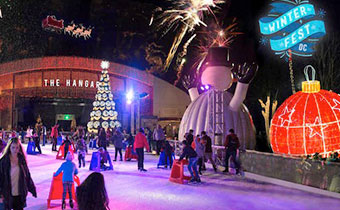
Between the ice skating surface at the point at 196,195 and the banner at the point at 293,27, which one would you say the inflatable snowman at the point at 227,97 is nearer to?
the banner at the point at 293,27

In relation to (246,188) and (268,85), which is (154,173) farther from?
(268,85)

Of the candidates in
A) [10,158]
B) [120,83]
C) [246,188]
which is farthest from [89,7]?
[10,158]

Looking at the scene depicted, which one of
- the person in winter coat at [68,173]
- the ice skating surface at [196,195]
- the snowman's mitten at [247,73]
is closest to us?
the person in winter coat at [68,173]

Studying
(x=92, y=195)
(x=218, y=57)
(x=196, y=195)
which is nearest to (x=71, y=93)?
(x=218, y=57)

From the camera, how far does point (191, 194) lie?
29.2 feet

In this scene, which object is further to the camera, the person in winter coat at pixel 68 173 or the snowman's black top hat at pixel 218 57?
the snowman's black top hat at pixel 218 57

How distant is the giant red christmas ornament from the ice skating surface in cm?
219

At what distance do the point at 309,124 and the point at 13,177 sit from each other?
9.62 metres

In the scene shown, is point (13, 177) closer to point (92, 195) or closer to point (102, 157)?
point (92, 195)

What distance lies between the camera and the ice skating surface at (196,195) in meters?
7.61

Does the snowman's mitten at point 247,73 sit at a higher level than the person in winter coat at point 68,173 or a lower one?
higher

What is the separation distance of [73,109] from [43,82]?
4.63 meters

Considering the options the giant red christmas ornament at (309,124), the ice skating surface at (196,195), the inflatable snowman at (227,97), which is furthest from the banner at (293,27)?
the ice skating surface at (196,195)

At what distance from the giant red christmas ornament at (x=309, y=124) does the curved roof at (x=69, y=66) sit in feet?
88.6
